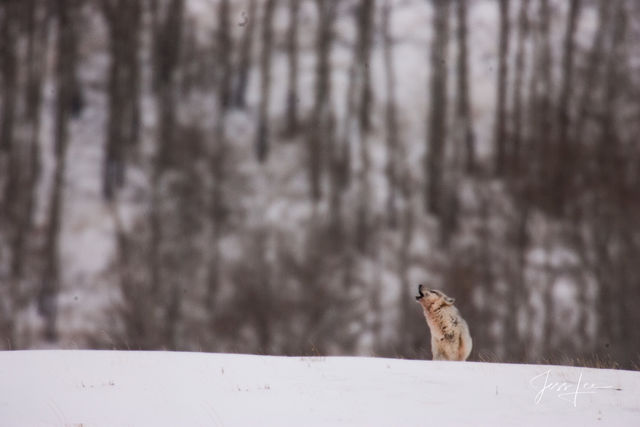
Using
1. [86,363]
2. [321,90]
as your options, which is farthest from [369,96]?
[86,363]

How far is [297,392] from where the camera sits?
292 inches

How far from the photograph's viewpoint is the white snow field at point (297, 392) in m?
6.54

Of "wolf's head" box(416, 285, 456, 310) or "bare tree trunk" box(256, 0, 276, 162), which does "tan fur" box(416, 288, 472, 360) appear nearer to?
"wolf's head" box(416, 285, 456, 310)

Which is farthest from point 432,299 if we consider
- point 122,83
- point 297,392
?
point 122,83

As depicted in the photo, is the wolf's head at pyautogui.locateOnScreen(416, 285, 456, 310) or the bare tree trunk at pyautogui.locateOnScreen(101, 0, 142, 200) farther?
the bare tree trunk at pyautogui.locateOnScreen(101, 0, 142, 200)

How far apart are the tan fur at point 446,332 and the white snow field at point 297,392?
1.04m

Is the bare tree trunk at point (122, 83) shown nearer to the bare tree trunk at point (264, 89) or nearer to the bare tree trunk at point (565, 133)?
the bare tree trunk at point (264, 89)

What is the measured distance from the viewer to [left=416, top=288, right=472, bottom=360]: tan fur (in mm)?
9766

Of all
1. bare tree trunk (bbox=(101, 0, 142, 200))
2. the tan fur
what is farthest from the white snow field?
bare tree trunk (bbox=(101, 0, 142, 200))

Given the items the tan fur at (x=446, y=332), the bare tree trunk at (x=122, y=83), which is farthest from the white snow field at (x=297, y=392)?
the bare tree trunk at (x=122, y=83)

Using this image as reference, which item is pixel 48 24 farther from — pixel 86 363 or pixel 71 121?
pixel 86 363

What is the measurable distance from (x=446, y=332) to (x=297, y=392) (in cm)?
285

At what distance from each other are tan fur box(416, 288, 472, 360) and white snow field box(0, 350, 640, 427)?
104 cm

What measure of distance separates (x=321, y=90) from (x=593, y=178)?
4.77 metres
